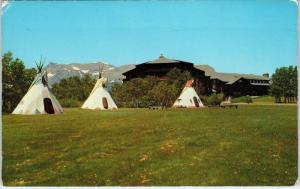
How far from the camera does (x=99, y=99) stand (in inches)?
581

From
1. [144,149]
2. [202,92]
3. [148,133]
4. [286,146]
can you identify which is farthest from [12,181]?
[202,92]

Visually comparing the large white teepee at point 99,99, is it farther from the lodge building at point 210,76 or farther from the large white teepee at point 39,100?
the lodge building at point 210,76

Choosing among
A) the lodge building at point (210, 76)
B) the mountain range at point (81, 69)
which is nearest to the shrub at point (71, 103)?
the mountain range at point (81, 69)

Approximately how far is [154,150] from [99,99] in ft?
17.5

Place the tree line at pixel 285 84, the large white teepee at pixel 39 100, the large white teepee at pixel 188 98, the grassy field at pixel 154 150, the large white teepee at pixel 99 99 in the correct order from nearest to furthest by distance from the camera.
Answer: the grassy field at pixel 154 150
the tree line at pixel 285 84
the large white teepee at pixel 39 100
the large white teepee at pixel 188 98
the large white teepee at pixel 99 99

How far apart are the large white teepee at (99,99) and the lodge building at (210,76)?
1511mm

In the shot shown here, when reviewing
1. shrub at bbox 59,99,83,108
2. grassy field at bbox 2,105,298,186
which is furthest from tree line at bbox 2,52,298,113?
grassy field at bbox 2,105,298,186

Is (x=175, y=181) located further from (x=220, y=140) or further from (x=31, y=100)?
(x=31, y=100)

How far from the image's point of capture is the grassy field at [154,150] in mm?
8617

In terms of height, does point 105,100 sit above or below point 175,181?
above

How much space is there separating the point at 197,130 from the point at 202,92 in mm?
Answer: 2561

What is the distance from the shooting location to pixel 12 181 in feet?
28.6

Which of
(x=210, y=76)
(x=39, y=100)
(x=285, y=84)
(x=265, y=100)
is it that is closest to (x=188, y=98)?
(x=210, y=76)

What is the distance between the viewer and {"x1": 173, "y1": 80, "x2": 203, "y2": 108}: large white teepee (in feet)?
44.4
